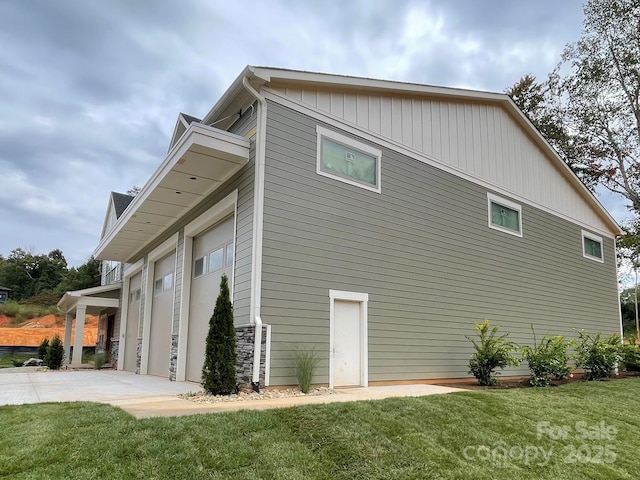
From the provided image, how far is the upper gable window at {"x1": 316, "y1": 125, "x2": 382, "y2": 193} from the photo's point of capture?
870cm

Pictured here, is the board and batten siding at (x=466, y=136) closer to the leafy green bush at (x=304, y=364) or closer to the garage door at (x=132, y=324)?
the leafy green bush at (x=304, y=364)

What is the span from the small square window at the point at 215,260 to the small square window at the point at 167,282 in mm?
2929

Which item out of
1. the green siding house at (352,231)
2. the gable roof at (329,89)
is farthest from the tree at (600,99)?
the gable roof at (329,89)

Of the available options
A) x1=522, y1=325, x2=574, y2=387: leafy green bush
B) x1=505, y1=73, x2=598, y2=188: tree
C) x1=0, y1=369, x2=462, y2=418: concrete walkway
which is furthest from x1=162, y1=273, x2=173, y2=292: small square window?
x1=505, y1=73, x2=598, y2=188: tree

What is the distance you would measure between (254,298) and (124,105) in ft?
41.3

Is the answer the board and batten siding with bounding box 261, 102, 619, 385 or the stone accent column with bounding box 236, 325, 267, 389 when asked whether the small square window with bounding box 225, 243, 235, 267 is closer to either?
the board and batten siding with bounding box 261, 102, 619, 385

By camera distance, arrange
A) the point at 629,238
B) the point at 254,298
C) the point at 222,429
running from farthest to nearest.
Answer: the point at 629,238, the point at 254,298, the point at 222,429

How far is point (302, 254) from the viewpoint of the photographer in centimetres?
805

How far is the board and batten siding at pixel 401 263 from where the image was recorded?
7.86 m

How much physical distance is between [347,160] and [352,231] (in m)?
1.41

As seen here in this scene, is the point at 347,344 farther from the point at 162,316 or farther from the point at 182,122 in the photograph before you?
the point at 182,122

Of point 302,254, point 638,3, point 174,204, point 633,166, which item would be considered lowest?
point 302,254

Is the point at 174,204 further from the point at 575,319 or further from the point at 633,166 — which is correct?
the point at 633,166

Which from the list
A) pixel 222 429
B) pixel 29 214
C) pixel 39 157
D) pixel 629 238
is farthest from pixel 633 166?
pixel 29 214
